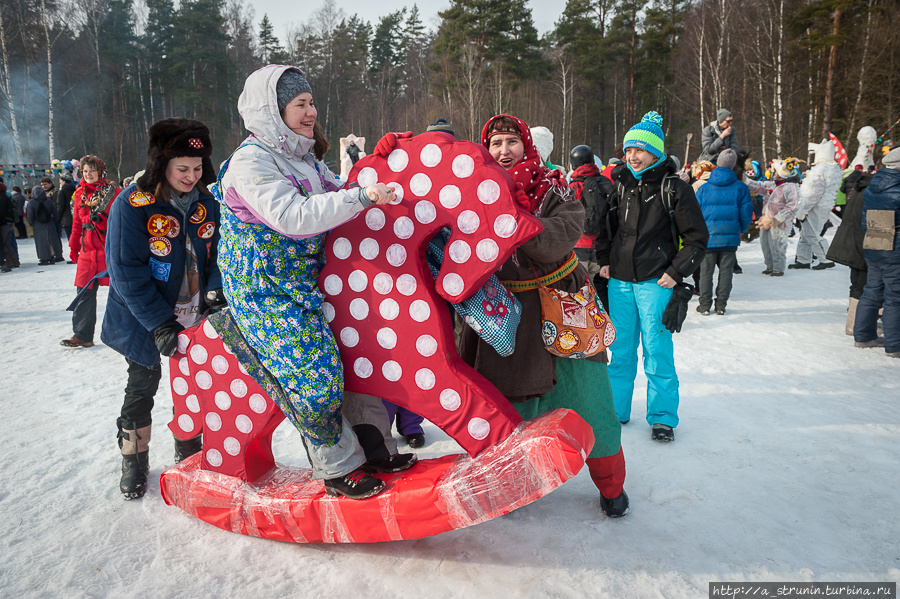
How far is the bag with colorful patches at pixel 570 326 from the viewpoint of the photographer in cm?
A: 230

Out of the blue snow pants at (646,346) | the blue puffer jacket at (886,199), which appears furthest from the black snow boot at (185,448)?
the blue puffer jacket at (886,199)

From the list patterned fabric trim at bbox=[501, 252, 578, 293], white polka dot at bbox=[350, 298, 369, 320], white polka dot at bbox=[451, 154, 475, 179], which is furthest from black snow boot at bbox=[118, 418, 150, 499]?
white polka dot at bbox=[451, 154, 475, 179]

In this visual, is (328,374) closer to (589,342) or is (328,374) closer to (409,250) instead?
(409,250)

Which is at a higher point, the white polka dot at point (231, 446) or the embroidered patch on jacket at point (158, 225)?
the embroidered patch on jacket at point (158, 225)

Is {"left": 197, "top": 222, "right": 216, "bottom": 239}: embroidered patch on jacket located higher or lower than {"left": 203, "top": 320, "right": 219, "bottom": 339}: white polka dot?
higher

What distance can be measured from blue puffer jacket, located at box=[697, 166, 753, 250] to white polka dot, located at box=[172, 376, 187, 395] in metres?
5.90

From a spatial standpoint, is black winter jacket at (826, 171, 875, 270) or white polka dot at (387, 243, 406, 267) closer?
white polka dot at (387, 243, 406, 267)

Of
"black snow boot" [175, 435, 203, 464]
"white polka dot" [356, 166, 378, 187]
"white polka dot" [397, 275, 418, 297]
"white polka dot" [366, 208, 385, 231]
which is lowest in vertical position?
"black snow boot" [175, 435, 203, 464]

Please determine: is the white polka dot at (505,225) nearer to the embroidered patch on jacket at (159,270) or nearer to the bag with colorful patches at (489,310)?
the bag with colorful patches at (489,310)

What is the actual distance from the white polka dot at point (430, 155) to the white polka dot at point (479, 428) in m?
0.96

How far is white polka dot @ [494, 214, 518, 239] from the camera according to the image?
6.00 ft

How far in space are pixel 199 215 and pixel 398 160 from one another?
1.39m

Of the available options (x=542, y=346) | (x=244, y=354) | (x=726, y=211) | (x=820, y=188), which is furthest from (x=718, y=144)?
(x=244, y=354)

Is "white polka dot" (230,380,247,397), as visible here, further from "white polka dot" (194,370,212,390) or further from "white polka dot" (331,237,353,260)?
"white polka dot" (331,237,353,260)
